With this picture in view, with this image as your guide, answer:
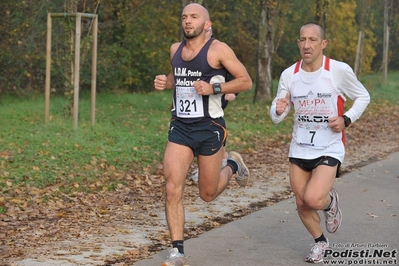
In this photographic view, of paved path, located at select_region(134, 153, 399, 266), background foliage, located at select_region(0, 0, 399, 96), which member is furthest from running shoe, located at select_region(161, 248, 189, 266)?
background foliage, located at select_region(0, 0, 399, 96)

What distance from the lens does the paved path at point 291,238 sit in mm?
7801

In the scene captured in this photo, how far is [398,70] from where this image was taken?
67188 mm

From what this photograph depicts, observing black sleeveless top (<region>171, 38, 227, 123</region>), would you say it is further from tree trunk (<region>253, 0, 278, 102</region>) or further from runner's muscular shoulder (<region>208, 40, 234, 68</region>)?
tree trunk (<region>253, 0, 278, 102</region>)

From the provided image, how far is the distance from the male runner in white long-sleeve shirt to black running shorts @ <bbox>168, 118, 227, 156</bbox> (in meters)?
0.54

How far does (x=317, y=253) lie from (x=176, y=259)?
1308 mm

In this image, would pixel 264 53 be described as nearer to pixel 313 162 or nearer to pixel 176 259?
pixel 313 162

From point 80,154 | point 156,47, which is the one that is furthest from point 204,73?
point 156,47

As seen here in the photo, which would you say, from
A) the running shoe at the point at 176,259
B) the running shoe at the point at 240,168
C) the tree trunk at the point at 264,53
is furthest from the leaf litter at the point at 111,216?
the tree trunk at the point at 264,53

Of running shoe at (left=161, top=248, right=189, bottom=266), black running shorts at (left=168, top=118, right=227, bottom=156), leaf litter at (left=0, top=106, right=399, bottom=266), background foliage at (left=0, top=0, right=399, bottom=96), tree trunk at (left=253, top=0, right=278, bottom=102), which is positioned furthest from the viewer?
tree trunk at (left=253, top=0, right=278, bottom=102)

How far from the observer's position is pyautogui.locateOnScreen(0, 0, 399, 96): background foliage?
81.5 feet

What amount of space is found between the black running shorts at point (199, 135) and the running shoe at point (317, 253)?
124 centimetres

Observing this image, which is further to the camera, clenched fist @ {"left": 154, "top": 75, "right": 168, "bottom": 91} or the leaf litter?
the leaf litter

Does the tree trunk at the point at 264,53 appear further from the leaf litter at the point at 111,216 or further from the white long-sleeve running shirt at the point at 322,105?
the white long-sleeve running shirt at the point at 322,105

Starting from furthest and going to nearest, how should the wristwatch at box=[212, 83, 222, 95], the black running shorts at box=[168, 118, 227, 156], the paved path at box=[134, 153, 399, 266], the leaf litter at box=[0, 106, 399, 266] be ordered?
the leaf litter at box=[0, 106, 399, 266] → the paved path at box=[134, 153, 399, 266] → the black running shorts at box=[168, 118, 227, 156] → the wristwatch at box=[212, 83, 222, 95]
